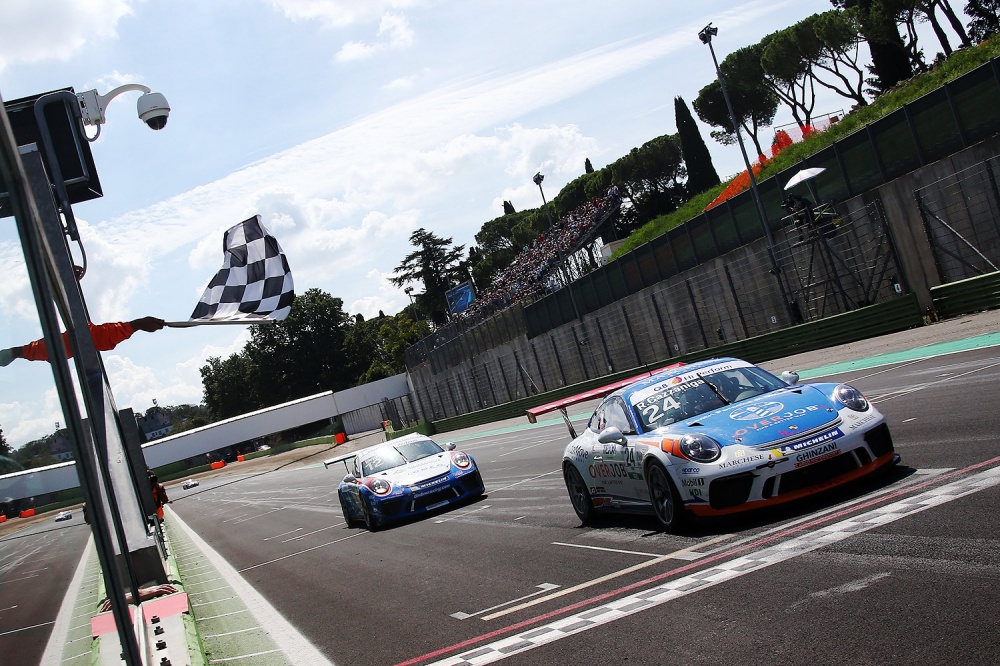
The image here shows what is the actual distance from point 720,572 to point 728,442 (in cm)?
141

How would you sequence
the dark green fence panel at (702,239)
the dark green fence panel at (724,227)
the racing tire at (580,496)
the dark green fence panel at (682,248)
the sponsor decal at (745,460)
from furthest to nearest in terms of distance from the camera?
the dark green fence panel at (682,248), the dark green fence panel at (702,239), the dark green fence panel at (724,227), the racing tire at (580,496), the sponsor decal at (745,460)

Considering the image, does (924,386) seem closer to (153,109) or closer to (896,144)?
(153,109)

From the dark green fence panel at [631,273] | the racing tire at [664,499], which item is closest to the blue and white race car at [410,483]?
the racing tire at [664,499]

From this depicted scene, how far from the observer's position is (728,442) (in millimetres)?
7898

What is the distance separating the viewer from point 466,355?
63312mm

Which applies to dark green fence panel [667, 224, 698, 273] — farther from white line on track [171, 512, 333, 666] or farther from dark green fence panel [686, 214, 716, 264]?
white line on track [171, 512, 333, 666]

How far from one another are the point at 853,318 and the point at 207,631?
69.5 feet

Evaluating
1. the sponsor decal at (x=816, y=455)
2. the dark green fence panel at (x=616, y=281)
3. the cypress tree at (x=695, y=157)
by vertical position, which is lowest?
the sponsor decal at (x=816, y=455)

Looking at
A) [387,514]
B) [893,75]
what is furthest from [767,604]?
[893,75]

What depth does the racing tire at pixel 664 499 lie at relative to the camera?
820 cm

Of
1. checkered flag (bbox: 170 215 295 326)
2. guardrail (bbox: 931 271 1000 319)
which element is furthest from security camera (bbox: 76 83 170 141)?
guardrail (bbox: 931 271 1000 319)

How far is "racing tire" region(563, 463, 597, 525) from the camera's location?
10.3m

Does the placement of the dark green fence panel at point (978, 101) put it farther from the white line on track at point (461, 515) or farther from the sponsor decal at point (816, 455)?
the sponsor decal at point (816, 455)

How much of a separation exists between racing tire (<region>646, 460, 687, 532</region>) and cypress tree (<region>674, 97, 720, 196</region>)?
61.8m
